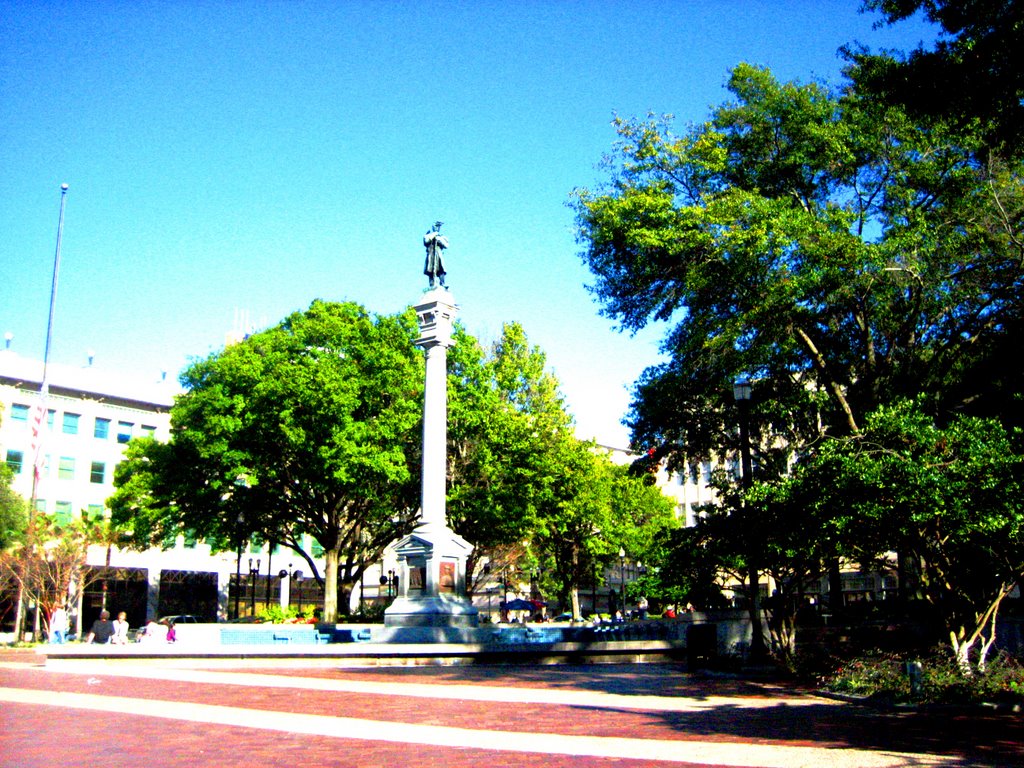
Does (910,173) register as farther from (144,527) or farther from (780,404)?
(144,527)

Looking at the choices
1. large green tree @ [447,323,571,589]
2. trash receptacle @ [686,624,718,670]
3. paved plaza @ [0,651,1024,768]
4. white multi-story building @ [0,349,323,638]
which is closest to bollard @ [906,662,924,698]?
paved plaza @ [0,651,1024,768]

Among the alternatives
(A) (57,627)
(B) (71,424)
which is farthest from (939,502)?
(B) (71,424)

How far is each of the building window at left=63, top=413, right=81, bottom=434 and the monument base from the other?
3617cm

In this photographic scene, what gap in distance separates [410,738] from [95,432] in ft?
180

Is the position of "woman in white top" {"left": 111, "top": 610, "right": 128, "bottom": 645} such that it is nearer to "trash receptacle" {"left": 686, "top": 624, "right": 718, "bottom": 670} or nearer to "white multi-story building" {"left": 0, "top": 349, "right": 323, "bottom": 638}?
"white multi-story building" {"left": 0, "top": 349, "right": 323, "bottom": 638}

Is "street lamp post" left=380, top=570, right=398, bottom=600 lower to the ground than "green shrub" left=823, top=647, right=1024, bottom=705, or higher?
higher

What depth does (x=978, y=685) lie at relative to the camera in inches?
574

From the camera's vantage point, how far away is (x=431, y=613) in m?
30.7

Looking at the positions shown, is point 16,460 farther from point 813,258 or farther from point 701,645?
point 813,258

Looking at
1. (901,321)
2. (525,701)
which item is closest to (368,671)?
(525,701)

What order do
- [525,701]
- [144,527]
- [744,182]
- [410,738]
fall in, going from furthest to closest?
[144,527] → [744,182] → [525,701] → [410,738]

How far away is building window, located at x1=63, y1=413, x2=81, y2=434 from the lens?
192ft

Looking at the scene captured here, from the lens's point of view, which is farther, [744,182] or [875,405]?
[744,182]

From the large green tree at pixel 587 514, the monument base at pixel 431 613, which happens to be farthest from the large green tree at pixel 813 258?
the large green tree at pixel 587 514
